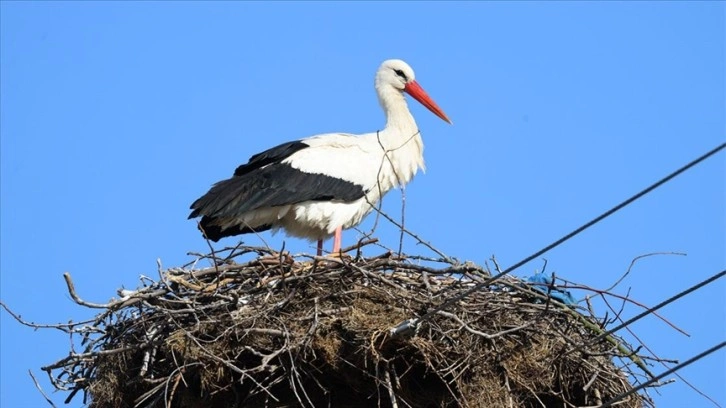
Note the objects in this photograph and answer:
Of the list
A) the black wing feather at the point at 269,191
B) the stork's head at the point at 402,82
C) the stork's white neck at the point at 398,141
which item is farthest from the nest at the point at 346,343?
the stork's head at the point at 402,82

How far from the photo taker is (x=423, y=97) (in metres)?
10.8

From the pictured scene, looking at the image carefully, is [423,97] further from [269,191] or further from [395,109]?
[269,191]

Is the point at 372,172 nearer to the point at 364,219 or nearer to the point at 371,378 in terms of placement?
the point at 364,219

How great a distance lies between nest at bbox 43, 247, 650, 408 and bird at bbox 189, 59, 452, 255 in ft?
4.87

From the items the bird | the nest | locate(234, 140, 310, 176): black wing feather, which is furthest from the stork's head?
the nest

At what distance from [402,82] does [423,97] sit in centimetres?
21

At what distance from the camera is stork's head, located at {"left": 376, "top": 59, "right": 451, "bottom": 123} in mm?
10750

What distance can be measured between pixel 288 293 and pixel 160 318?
0.78 meters

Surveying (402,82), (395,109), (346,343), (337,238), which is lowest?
(346,343)

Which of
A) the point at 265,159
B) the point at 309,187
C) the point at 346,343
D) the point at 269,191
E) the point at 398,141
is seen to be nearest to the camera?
the point at 346,343

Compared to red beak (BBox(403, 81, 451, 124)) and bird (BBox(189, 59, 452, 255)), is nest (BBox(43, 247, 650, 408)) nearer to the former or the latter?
bird (BBox(189, 59, 452, 255))

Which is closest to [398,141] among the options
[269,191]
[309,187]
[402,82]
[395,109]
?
[395,109]

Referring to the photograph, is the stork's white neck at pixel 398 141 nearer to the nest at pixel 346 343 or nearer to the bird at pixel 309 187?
the bird at pixel 309 187

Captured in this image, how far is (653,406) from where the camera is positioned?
25.1 ft
